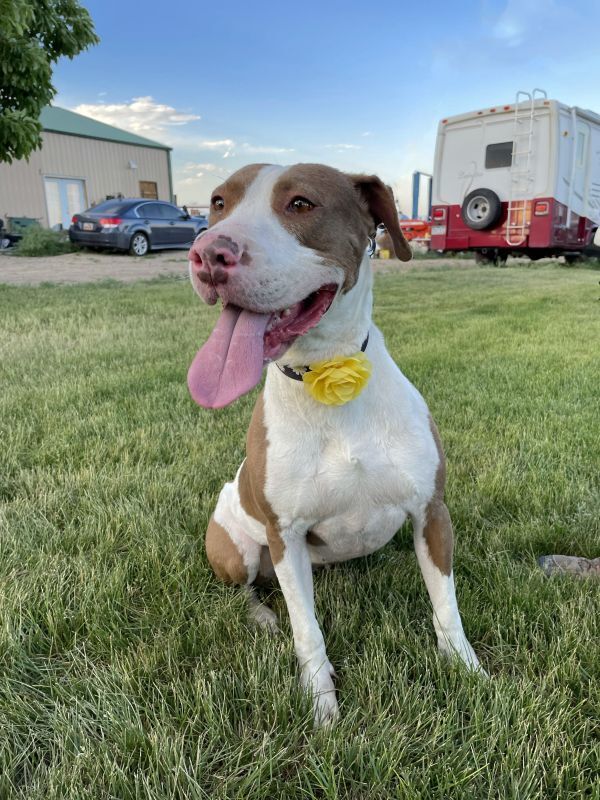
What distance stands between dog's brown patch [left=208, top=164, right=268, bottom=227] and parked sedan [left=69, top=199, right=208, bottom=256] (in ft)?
47.9

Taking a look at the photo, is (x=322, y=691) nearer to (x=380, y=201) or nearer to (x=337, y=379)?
(x=337, y=379)

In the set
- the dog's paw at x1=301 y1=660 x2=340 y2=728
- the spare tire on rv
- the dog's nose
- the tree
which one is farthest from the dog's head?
the spare tire on rv

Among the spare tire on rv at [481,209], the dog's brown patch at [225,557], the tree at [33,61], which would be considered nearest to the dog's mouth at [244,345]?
the dog's brown patch at [225,557]

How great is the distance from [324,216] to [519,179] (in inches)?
509

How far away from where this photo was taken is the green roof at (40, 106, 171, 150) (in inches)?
1068

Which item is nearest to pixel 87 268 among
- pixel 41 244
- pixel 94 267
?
pixel 94 267

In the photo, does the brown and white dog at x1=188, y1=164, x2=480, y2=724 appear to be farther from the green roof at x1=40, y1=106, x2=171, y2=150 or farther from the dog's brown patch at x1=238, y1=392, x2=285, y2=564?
the green roof at x1=40, y1=106, x2=171, y2=150

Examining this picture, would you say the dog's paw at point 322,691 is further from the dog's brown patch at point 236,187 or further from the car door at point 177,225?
the car door at point 177,225

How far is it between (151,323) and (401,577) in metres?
5.82

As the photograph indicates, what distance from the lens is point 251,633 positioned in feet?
6.58

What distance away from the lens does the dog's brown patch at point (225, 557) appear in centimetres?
220

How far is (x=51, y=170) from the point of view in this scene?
87.6ft

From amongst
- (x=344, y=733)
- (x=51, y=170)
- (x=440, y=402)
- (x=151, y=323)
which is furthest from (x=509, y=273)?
(x=51, y=170)

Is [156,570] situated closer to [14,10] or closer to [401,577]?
[401,577]
